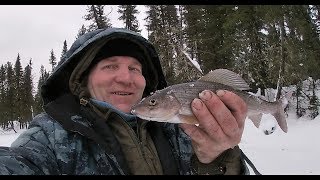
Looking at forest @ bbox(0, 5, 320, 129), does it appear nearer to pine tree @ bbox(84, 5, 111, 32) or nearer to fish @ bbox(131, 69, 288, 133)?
pine tree @ bbox(84, 5, 111, 32)

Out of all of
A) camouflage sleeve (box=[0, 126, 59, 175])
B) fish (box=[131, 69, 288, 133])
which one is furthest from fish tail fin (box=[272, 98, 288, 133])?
camouflage sleeve (box=[0, 126, 59, 175])

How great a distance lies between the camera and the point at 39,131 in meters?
3.17

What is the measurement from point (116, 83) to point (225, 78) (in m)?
1.14

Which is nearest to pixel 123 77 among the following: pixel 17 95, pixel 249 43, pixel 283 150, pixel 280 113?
pixel 280 113

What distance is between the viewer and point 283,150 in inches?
583

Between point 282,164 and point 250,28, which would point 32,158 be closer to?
point 282,164

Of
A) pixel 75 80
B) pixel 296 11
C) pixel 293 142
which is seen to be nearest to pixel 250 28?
pixel 296 11

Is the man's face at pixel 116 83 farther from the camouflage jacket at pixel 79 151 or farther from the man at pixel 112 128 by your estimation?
the camouflage jacket at pixel 79 151

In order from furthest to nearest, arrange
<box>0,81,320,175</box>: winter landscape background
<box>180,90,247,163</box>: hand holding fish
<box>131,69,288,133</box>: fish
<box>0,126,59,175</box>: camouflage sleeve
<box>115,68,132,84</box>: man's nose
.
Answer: <box>0,81,320,175</box>: winter landscape background
<box>115,68,132,84</box>: man's nose
<box>131,69,288,133</box>: fish
<box>180,90,247,163</box>: hand holding fish
<box>0,126,59,175</box>: camouflage sleeve

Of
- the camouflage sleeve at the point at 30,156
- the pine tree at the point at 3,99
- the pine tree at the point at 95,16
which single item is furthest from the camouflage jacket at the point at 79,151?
the pine tree at the point at 3,99

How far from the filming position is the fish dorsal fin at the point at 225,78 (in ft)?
10.5

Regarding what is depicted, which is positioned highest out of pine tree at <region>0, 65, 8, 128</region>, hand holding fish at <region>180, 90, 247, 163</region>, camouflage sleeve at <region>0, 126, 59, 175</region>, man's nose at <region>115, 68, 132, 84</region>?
man's nose at <region>115, 68, 132, 84</region>

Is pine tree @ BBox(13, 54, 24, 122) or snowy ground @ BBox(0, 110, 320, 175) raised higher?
snowy ground @ BBox(0, 110, 320, 175)

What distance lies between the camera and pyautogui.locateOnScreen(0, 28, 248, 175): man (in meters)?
2.93
